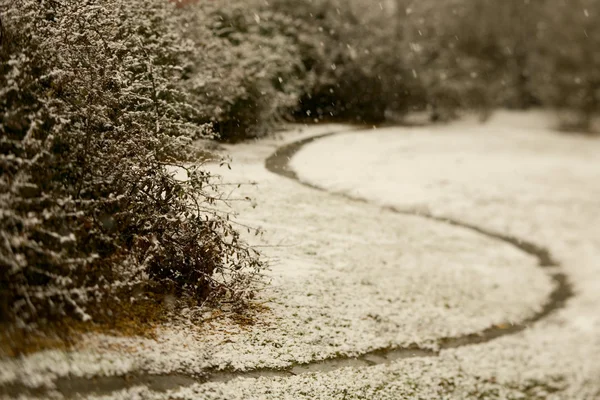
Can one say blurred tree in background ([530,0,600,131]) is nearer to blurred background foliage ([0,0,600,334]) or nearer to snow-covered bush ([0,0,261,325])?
blurred background foliage ([0,0,600,334])

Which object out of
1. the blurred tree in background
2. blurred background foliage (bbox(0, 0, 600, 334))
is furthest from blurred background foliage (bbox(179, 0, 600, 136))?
blurred background foliage (bbox(0, 0, 600, 334))

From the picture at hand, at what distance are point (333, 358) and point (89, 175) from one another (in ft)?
8.01

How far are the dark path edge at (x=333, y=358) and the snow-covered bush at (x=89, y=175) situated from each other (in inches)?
17.0

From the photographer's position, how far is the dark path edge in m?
3.60

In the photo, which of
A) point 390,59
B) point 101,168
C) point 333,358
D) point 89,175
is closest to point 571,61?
point 390,59

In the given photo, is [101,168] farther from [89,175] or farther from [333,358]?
[333,358]

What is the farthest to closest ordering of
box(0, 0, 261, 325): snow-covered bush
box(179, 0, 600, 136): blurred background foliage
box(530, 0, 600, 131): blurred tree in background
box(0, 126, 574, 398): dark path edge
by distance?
1. box(530, 0, 600, 131): blurred tree in background
2. box(179, 0, 600, 136): blurred background foliage
3. box(0, 0, 261, 325): snow-covered bush
4. box(0, 126, 574, 398): dark path edge

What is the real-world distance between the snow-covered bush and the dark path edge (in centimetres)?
43

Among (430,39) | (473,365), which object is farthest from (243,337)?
(430,39)

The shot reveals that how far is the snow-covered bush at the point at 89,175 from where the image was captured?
373 centimetres

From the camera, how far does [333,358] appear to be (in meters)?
5.06

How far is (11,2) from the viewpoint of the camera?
14.0 ft

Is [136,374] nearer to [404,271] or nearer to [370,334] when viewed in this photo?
[370,334]

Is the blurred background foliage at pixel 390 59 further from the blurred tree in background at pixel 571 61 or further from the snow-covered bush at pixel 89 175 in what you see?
the snow-covered bush at pixel 89 175
